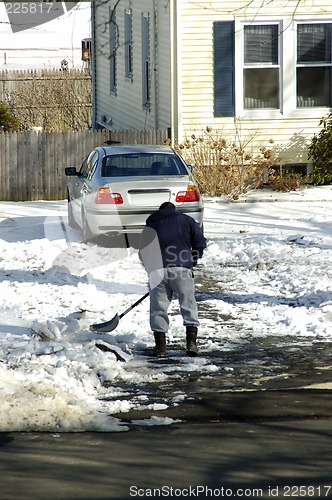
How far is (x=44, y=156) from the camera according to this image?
22625 mm

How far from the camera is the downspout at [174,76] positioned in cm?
2242

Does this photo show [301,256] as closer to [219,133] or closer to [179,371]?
[179,371]

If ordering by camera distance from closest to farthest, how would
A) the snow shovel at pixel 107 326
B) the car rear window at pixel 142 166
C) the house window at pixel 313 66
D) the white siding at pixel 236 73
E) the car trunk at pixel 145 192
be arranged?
the snow shovel at pixel 107 326, the car trunk at pixel 145 192, the car rear window at pixel 142 166, the white siding at pixel 236 73, the house window at pixel 313 66

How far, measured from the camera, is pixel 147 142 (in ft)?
74.4

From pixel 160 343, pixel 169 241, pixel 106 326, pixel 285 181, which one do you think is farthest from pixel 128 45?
pixel 160 343

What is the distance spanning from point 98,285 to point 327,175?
10.0 m

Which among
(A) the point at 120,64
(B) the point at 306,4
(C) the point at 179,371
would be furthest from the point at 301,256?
(A) the point at 120,64

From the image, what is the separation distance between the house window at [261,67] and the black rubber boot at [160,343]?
13.0m

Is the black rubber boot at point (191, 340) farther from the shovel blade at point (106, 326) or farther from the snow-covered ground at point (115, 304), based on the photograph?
the shovel blade at point (106, 326)

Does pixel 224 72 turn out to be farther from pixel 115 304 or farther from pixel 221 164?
pixel 115 304

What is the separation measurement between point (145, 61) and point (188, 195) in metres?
11.1

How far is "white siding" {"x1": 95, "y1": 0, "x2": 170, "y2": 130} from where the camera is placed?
2355 cm

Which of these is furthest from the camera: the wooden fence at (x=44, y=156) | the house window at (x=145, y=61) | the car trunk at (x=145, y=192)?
the house window at (x=145, y=61)

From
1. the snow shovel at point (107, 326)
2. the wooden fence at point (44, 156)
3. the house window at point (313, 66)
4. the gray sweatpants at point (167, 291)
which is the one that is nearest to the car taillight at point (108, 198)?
the snow shovel at point (107, 326)
